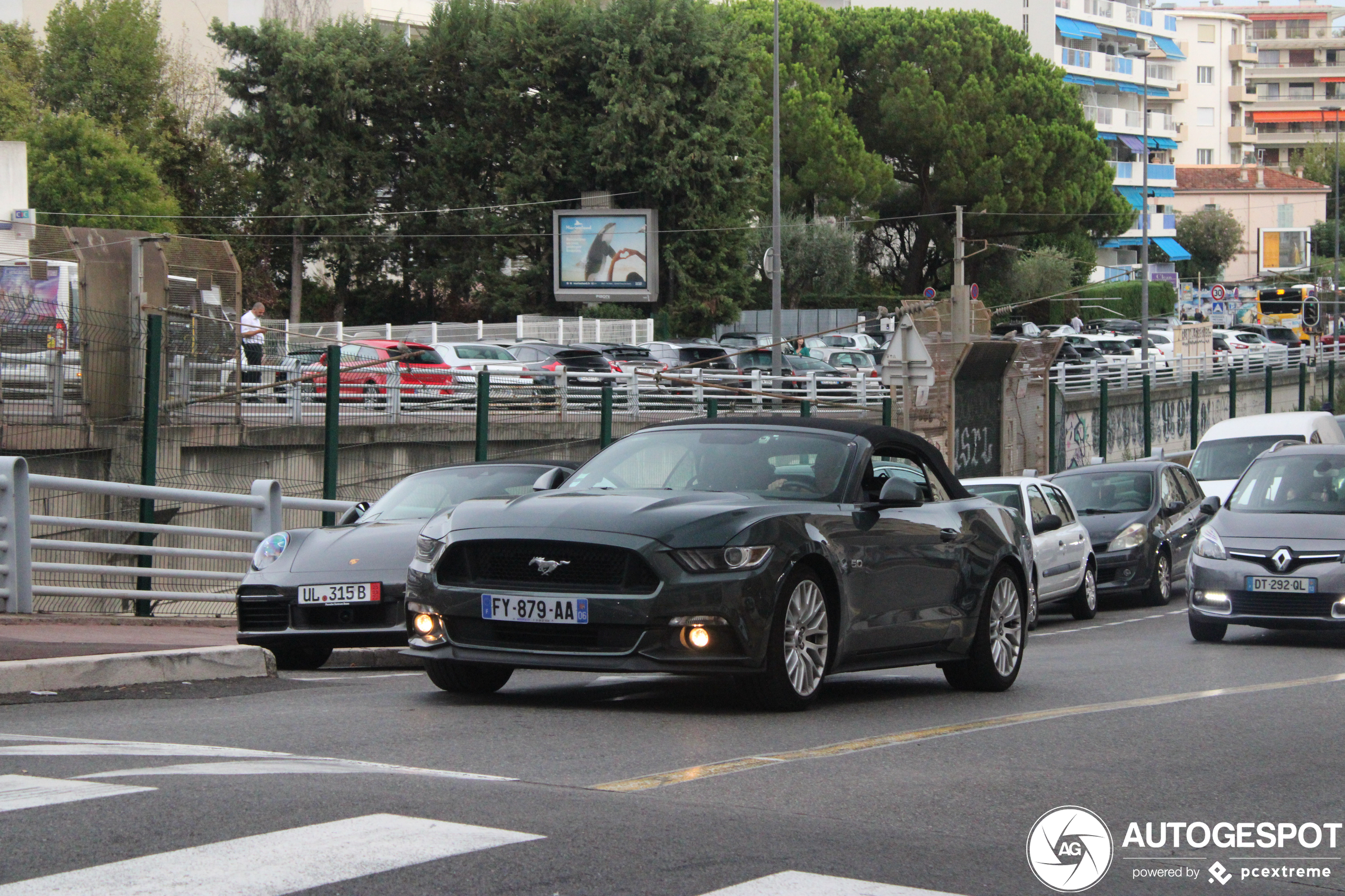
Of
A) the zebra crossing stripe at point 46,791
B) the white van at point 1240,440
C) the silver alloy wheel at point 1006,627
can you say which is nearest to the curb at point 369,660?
the silver alloy wheel at point 1006,627

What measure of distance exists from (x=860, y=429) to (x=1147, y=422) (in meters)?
33.9

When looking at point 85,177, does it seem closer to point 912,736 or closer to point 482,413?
point 482,413

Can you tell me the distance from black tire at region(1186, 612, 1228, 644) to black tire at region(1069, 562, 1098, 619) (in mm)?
3801

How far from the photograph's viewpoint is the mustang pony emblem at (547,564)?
7777 millimetres

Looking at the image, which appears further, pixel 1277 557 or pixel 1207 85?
pixel 1207 85

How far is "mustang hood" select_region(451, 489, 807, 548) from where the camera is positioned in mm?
7711

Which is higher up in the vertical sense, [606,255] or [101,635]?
[606,255]

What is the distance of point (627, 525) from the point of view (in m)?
7.73

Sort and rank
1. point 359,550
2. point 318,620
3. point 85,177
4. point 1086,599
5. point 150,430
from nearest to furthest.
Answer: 1. point 318,620
2. point 359,550
3. point 150,430
4. point 1086,599
5. point 85,177

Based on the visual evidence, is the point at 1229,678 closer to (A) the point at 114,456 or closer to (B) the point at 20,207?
(A) the point at 114,456

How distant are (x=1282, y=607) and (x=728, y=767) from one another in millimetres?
8642

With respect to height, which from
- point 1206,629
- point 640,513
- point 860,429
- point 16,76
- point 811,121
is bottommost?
point 1206,629

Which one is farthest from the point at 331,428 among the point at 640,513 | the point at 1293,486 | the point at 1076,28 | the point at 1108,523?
the point at 1076,28

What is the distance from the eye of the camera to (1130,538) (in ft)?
64.6
